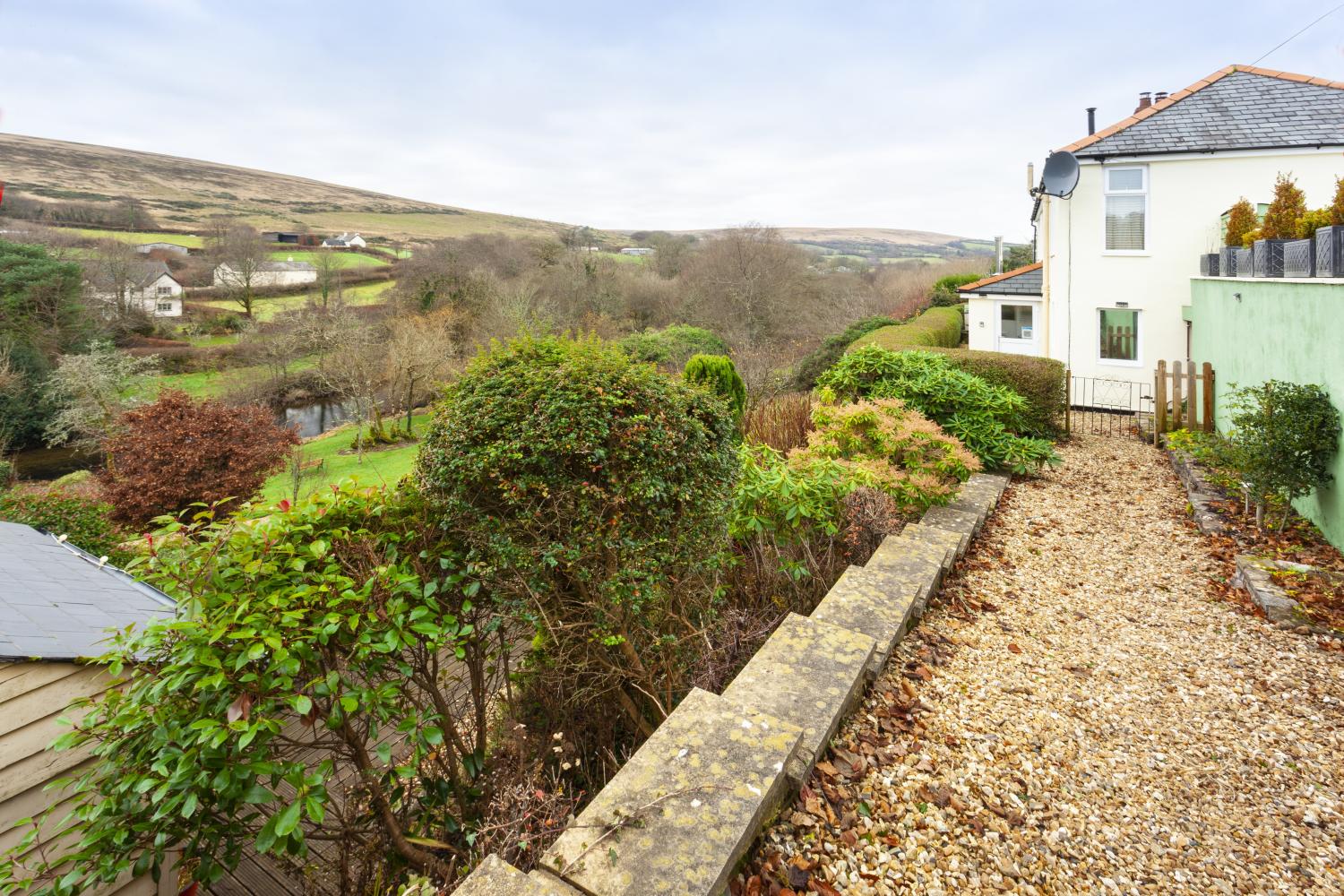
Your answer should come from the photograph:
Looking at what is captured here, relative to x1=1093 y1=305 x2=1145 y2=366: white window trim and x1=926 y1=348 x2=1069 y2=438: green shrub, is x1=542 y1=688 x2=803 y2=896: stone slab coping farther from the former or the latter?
x1=1093 y1=305 x2=1145 y2=366: white window trim

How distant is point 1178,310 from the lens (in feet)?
42.1

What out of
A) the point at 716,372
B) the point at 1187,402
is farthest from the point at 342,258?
the point at 1187,402

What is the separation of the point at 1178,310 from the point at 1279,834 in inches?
549

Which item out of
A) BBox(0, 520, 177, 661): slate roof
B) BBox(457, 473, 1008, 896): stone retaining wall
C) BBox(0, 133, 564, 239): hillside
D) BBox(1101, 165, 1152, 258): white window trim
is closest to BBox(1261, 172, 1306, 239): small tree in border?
BBox(1101, 165, 1152, 258): white window trim

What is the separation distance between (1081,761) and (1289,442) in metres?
4.62

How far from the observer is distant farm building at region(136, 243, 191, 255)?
3722 cm

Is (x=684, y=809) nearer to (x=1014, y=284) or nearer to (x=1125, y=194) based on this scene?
(x=1125, y=194)

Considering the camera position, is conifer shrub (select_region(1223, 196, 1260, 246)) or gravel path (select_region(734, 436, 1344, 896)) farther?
conifer shrub (select_region(1223, 196, 1260, 246))

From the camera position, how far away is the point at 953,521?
5.54 meters

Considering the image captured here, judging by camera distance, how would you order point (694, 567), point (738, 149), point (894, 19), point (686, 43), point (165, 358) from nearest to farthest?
1. point (694, 567)
2. point (894, 19)
3. point (686, 43)
4. point (165, 358)
5. point (738, 149)

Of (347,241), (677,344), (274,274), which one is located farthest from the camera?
(347,241)

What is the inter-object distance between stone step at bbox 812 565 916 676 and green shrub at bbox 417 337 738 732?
90 centimetres

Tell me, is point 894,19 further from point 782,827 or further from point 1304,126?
point 782,827

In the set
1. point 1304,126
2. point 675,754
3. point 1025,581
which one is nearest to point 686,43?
point 1304,126
